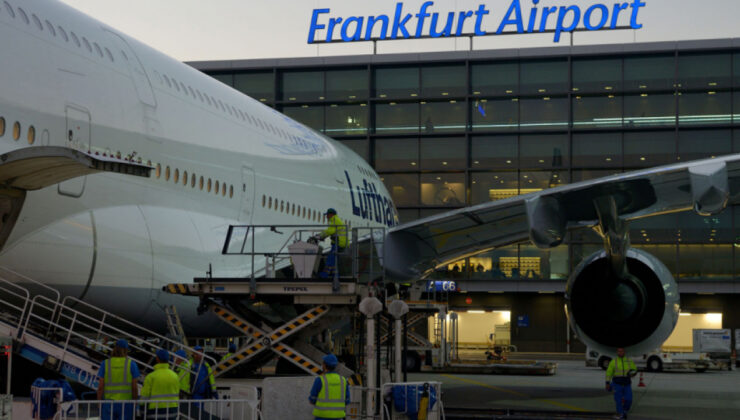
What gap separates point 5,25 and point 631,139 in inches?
1623

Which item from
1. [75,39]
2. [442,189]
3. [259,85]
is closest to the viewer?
[75,39]

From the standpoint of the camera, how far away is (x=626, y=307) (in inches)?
668

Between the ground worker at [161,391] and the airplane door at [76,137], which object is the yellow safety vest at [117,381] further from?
the airplane door at [76,137]

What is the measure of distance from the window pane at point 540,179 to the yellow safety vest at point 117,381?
39.4 meters

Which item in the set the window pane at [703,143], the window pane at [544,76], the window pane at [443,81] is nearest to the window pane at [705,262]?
the window pane at [703,143]

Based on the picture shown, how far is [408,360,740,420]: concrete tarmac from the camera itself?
64.3ft

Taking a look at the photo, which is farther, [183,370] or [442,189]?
[442,189]

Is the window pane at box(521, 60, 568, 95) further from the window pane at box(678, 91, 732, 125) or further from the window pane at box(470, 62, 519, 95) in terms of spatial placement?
the window pane at box(678, 91, 732, 125)

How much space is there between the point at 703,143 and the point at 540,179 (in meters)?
8.02

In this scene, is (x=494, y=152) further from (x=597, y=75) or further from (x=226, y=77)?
(x=226, y=77)

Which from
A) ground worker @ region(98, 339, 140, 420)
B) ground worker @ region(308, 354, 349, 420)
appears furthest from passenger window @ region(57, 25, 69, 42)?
ground worker @ region(308, 354, 349, 420)

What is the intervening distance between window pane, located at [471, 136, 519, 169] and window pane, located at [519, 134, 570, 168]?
0.45 metres

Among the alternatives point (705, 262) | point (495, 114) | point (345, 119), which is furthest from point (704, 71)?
point (345, 119)

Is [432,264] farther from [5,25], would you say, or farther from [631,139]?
[631,139]
